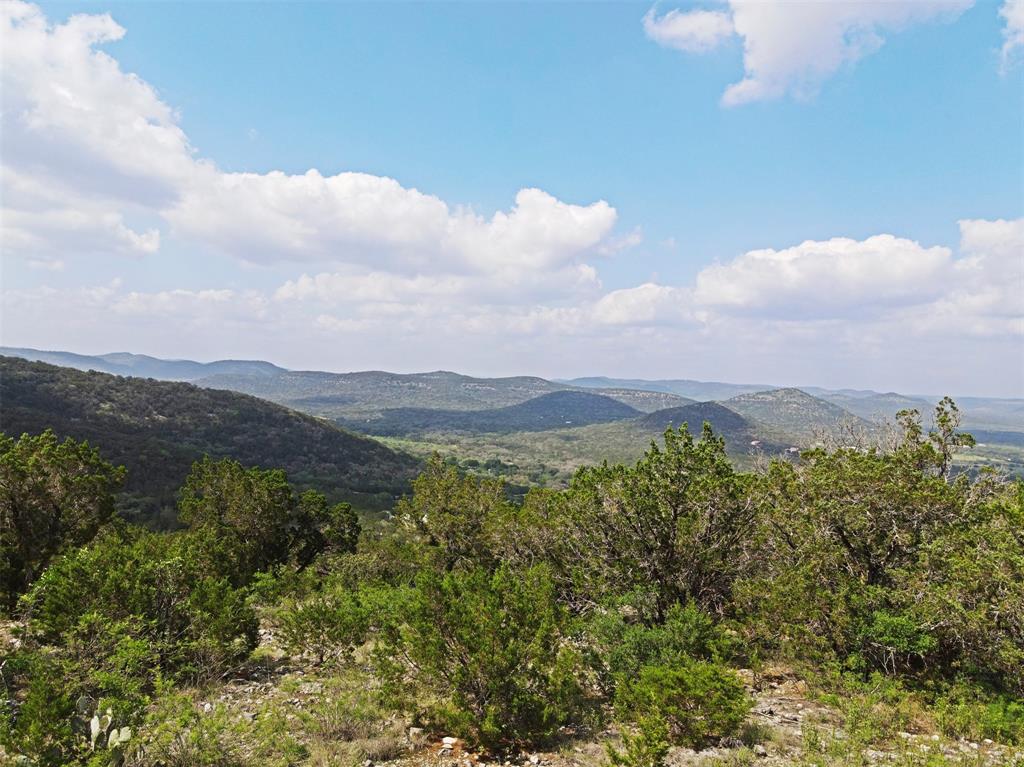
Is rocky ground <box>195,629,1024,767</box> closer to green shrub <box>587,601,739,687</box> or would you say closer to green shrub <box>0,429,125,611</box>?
green shrub <box>587,601,739,687</box>

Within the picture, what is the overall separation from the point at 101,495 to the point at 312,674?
10.4 metres

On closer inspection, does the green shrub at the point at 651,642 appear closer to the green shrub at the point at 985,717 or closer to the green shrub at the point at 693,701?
the green shrub at the point at 693,701

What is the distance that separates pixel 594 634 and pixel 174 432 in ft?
400

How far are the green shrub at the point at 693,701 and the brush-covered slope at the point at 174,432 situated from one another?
2351 inches

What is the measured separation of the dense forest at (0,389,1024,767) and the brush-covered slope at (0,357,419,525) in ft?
170

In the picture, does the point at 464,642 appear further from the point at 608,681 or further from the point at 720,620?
the point at 720,620

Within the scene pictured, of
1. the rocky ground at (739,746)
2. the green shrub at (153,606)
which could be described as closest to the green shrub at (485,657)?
the rocky ground at (739,746)

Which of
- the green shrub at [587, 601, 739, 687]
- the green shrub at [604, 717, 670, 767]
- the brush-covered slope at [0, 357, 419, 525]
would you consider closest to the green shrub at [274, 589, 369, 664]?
the green shrub at [587, 601, 739, 687]

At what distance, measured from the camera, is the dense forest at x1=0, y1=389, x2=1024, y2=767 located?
8.13m

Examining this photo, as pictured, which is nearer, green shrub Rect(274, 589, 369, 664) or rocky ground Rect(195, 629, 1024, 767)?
rocky ground Rect(195, 629, 1024, 767)

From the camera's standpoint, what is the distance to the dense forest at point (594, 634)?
813 centimetres

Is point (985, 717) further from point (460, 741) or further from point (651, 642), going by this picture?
point (460, 741)

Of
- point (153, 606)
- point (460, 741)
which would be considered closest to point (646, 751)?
point (460, 741)

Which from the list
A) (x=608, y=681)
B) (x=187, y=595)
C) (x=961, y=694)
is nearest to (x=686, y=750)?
(x=608, y=681)
